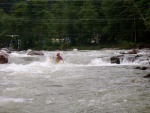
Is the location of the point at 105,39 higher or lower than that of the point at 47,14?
lower

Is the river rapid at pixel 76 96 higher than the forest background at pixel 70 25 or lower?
lower

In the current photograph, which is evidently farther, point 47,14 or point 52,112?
point 47,14

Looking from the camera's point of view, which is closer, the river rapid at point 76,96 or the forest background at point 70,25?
the river rapid at point 76,96

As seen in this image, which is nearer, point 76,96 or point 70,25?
point 76,96

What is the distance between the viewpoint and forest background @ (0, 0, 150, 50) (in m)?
55.7

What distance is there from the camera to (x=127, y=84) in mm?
12344

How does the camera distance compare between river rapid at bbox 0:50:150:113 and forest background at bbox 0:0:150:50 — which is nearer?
river rapid at bbox 0:50:150:113

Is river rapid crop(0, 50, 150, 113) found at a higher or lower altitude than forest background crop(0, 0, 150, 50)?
lower

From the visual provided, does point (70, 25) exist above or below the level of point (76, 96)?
above

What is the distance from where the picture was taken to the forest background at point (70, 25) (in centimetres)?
5572

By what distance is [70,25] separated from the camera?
60312mm

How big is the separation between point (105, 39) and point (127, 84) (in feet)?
165

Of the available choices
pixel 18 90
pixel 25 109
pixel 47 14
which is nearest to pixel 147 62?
pixel 18 90

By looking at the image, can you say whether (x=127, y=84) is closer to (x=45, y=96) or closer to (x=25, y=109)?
(x=45, y=96)
